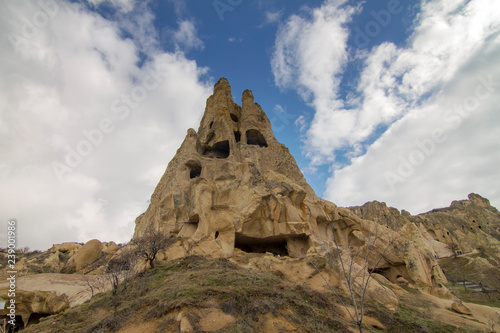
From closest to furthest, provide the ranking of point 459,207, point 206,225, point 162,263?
point 162,263 < point 206,225 < point 459,207

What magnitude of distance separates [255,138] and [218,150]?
5.51m

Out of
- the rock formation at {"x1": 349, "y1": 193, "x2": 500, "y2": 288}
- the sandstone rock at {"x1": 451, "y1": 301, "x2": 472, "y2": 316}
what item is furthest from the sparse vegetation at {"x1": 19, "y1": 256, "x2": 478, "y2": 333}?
the rock formation at {"x1": 349, "y1": 193, "x2": 500, "y2": 288}

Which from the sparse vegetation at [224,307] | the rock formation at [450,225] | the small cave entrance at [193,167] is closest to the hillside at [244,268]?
the sparse vegetation at [224,307]

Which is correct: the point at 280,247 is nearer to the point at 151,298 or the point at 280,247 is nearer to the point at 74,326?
the point at 151,298

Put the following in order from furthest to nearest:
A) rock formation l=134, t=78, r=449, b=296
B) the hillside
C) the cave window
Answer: the cave window, rock formation l=134, t=78, r=449, b=296, the hillside

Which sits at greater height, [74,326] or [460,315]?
[74,326]

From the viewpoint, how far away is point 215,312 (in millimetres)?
8391

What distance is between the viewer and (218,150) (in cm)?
3145

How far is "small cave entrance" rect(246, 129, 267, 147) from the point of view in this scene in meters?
33.0

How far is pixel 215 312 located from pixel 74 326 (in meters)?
5.64

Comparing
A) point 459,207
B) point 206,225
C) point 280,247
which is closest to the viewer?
point 206,225

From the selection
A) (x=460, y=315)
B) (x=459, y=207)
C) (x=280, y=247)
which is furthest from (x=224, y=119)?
(x=459, y=207)

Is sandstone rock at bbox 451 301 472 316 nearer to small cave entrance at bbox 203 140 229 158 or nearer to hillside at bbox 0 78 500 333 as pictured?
hillside at bbox 0 78 500 333

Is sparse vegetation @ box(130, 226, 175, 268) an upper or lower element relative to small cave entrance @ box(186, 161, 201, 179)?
lower
